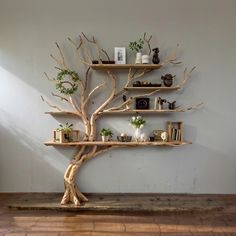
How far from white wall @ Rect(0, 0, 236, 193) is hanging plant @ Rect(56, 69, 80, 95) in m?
0.16

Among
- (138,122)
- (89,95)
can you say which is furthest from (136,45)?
(138,122)

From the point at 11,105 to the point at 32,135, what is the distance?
1.58 feet

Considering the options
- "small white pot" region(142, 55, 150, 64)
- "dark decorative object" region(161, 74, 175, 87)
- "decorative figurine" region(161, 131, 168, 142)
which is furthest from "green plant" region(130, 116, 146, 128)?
"small white pot" region(142, 55, 150, 64)

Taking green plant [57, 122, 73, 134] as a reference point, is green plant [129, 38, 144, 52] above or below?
above

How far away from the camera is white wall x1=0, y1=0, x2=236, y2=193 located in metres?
3.65

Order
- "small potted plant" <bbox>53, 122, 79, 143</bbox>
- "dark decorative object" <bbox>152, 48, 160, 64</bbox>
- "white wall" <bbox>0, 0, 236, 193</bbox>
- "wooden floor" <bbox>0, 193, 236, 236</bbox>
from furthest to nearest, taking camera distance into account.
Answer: "white wall" <bbox>0, 0, 236, 193</bbox> < "dark decorative object" <bbox>152, 48, 160, 64</bbox> < "small potted plant" <bbox>53, 122, 79, 143</bbox> < "wooden floor" <bbox>0, 193, 236, 236</bbox>

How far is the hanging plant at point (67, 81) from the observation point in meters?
3.51

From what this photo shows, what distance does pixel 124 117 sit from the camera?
Answer: 371 cm

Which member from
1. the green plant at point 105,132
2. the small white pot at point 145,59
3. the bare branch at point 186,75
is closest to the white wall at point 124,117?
the bare branch at point 186,75

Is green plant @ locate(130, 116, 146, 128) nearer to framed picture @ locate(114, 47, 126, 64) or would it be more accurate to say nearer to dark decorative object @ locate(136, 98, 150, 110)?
dark decorative object @ locate(136, 98, 150, 110)

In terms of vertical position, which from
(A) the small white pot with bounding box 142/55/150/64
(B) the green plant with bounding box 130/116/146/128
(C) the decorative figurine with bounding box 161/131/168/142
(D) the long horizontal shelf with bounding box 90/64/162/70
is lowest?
(C) the decorative figurine with bounding box 161/131/168/142

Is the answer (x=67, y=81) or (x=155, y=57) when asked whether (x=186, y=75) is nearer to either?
(x=155, y=57)

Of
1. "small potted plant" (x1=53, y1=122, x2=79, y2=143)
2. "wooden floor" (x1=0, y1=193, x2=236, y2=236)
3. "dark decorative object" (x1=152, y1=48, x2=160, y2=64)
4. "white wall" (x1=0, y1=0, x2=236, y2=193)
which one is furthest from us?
"white wall" (x1=0, y1=0, x2=236, y2=193)

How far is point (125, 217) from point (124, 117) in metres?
1.27
